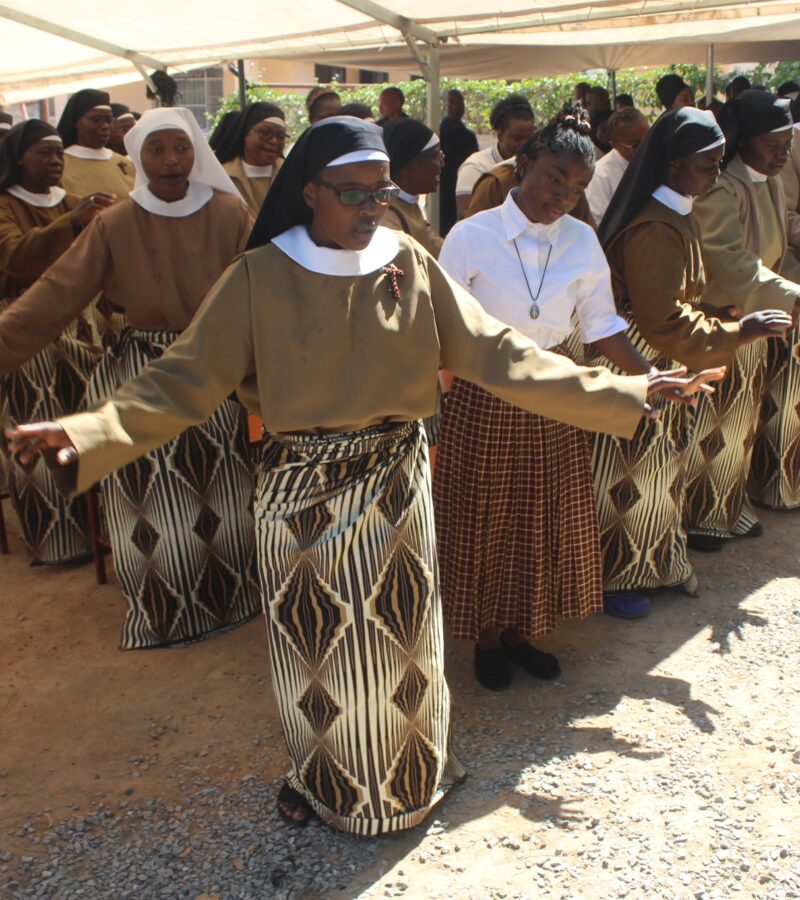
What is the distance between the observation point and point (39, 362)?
185 inches

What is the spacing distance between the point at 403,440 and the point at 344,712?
2.56 feet

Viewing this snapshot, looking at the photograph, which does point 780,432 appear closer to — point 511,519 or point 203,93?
point 511,519

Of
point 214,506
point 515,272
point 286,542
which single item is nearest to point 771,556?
point 515,272

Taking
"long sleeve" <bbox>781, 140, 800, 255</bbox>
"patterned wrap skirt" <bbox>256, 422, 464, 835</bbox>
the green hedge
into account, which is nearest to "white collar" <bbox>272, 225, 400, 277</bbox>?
"patterned wrap skirt" <bbox>256, 422, 464, 835</bbox>

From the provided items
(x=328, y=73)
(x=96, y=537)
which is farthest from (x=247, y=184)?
(x=328, y=73)

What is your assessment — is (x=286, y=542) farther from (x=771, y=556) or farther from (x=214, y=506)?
(x=771, y=556)

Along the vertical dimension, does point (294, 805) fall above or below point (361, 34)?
below

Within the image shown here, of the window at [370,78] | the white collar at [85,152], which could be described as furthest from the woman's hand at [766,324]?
the window at [370,78]

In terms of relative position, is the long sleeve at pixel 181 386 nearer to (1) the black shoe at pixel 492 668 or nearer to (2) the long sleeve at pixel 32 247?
(1) the black shoe at pixel 492 668

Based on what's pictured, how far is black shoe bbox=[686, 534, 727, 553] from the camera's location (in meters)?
4.87

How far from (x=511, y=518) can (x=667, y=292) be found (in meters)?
1.04

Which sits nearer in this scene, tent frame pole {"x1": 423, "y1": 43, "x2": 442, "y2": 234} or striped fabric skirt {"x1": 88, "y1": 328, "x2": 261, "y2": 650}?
striped fabric skirt {"x1": 88, "y1": 328, "x2": 261, "y2": 650}

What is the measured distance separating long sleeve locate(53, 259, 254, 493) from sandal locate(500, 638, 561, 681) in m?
1.79

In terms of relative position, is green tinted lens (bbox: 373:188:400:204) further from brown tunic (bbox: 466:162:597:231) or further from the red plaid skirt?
brown tunic (bbox: 466:162:597:231)
